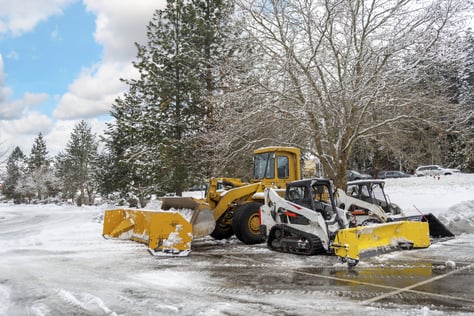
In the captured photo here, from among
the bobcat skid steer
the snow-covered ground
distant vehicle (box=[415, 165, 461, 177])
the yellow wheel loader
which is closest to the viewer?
the snow-covered ground

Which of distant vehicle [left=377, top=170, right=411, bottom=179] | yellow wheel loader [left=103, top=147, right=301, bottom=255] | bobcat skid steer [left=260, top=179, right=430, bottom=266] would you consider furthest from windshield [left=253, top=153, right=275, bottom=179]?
distant vehicle [left=377, top=170, right=411, bottom=179]

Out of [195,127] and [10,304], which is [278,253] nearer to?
[10,304]

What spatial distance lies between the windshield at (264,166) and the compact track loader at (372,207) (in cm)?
208

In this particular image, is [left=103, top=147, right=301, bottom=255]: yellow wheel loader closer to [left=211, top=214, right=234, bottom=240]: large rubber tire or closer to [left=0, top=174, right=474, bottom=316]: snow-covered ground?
[left=211, top=214, right=234, bottom=240]: large rubber tire

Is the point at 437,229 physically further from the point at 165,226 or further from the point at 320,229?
the point at 165,226

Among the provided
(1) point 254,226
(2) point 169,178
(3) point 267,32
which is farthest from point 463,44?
(2) point 169,178

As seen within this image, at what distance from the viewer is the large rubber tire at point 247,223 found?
11.6m

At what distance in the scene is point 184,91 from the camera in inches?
851

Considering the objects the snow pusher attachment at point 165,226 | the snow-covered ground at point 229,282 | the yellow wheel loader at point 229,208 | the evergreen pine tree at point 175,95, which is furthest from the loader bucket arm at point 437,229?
the evergreen pine tree at point 175,95

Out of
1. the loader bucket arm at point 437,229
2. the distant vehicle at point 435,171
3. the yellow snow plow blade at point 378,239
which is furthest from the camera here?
the distant vehicle at point 435,171

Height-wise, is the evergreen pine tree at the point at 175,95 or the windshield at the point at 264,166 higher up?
the evergreen pine tree at the point at 175,95

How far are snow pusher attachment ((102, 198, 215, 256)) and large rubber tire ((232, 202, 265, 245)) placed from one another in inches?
39.3

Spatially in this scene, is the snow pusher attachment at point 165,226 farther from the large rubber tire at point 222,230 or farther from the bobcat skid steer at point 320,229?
the bobcat skid steer at point 320,229

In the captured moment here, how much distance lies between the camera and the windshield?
12.4 m
